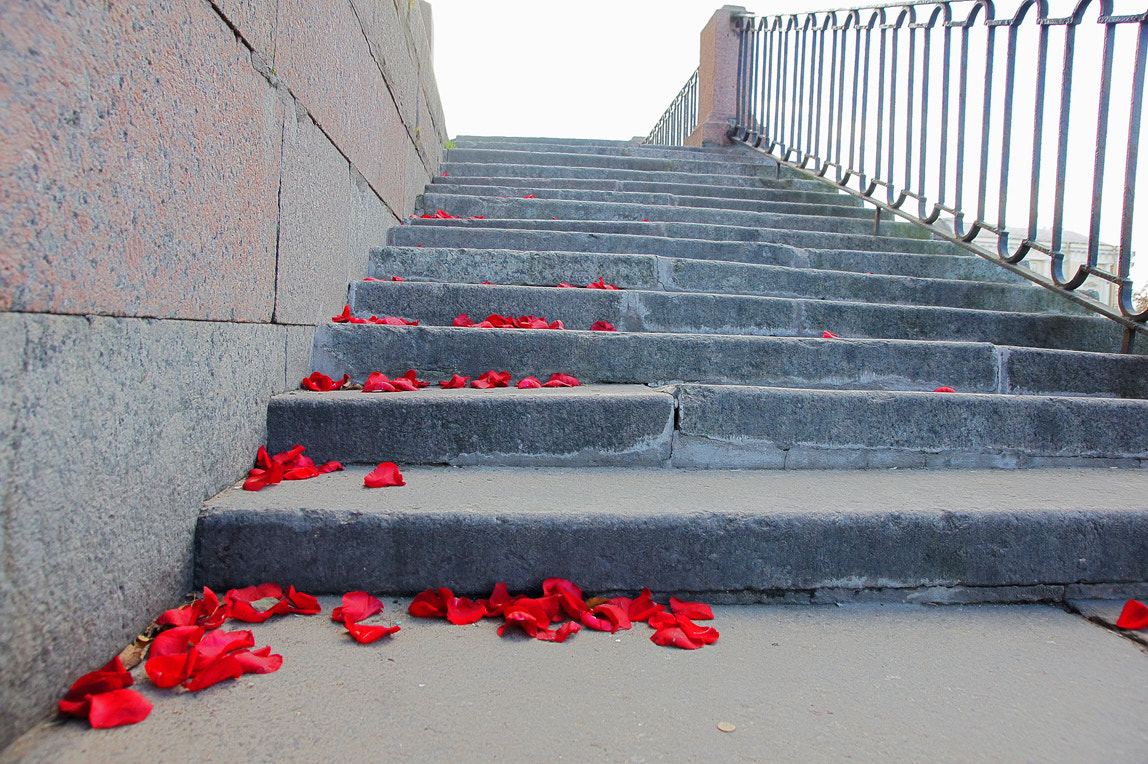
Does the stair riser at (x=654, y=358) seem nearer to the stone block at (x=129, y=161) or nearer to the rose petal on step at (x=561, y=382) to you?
the rose petal on step at (x=561, y=382)

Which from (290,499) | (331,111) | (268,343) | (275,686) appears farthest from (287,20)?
(275,686)

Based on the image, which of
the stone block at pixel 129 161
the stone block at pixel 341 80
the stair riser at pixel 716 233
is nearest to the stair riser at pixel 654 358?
the stone block at pixel 129 161

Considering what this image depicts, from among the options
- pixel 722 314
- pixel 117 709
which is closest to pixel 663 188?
pixel 722 314

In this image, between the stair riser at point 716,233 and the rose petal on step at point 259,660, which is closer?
the rose petal on step at point 259,660

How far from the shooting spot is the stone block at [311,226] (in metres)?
1.93

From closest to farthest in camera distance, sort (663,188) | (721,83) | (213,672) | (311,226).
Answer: (213,672) → (311,226) → (663,188) → (721,83)

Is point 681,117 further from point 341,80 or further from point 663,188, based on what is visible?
point 341,80

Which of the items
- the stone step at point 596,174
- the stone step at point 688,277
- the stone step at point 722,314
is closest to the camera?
the stone step at point 722,314

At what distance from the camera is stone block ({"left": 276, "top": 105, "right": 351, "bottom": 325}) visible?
1.93m

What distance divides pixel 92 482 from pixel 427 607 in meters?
0.69

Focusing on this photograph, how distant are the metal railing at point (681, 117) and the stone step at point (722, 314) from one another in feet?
19.2

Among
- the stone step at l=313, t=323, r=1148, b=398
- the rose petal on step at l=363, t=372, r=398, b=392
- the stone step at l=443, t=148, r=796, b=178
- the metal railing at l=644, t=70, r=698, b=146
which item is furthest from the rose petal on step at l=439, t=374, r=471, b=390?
the metal railing at l=644, t=70, r=698, b=146

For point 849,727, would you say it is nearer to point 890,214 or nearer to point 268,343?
point 268,343

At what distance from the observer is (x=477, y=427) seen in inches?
74.2
